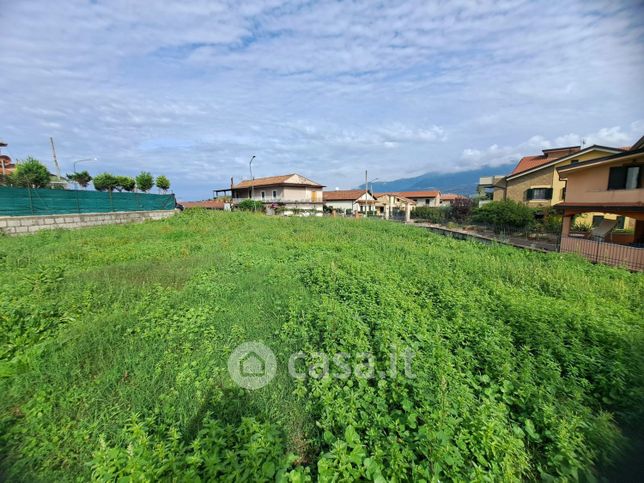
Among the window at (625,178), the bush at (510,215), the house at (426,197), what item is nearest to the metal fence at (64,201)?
the bush at (510,215)

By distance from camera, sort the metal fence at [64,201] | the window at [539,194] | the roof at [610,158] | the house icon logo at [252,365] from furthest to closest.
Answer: the window at [539,194] → the metal fence at [64,201] → the roof at [610,158] → the house icon logo at [252,365]

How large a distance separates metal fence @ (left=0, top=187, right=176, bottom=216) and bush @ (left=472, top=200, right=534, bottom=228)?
26.1 meters

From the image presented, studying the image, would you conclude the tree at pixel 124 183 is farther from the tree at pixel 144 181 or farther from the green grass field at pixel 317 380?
the green grass field at pixel 317 380

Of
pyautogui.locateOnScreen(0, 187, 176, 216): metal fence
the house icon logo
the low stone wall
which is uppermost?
pyautogui.locateOnScreen(0, 187, 176, 216): metal fence

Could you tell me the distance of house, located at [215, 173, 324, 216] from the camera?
138 ft

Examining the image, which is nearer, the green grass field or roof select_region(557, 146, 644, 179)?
the green grass field

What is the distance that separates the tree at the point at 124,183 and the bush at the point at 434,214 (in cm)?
3170

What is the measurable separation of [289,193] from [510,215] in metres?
29.7

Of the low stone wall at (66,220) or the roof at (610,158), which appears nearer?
the roof at (610,158)

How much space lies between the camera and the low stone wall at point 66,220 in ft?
39.4

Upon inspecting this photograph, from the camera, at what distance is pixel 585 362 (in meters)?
3.69

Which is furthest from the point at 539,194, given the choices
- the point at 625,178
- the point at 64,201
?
the point at 64,201

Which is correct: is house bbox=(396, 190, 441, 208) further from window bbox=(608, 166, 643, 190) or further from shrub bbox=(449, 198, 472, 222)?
window bbox=(608, 166, 643, 190)

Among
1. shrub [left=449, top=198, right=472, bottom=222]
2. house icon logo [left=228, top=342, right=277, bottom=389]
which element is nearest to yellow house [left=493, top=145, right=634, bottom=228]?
shrub [left=449, top=198, right=472, bottom=222]
